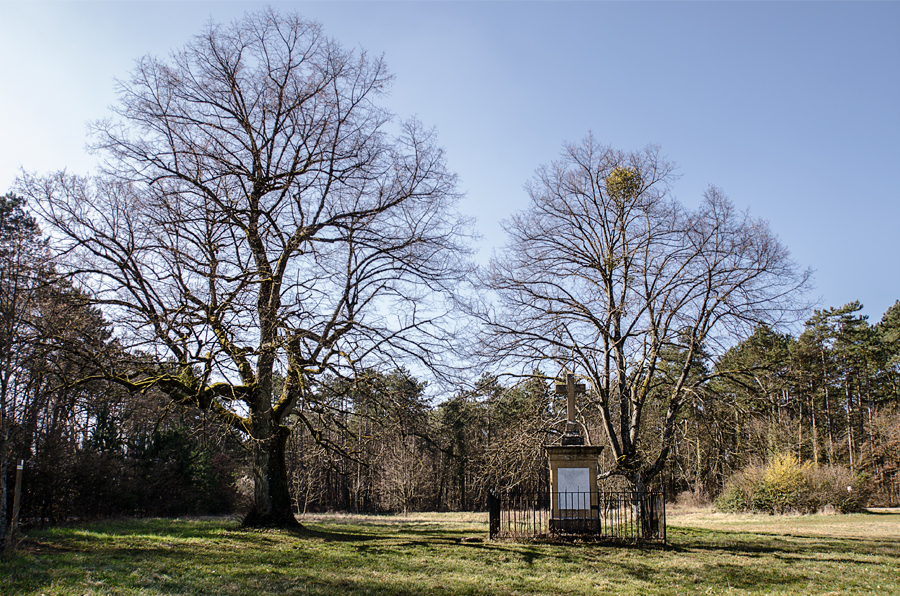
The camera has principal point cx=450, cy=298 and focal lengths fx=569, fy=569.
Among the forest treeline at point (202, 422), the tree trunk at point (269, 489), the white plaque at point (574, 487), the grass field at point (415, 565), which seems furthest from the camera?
the tree trunk at point (269, 489)

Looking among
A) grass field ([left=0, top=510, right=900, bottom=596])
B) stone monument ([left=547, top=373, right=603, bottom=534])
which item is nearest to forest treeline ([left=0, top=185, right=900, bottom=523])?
stone monument ([left=547, top=373, right=603, bottom=534])

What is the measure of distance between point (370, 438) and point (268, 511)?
10.8 feet

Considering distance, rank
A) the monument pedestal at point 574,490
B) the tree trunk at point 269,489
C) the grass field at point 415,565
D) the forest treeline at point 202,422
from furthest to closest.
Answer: the tree trunk at point 269,489
the monument pedestal at point 574,490
the forest treeline at point 202,422
the grass field at point 415,565

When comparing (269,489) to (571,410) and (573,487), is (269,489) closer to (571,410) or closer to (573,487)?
(573,487)

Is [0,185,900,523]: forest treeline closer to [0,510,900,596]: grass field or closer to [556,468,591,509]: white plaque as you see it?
[556,468,591,509]: white plaque

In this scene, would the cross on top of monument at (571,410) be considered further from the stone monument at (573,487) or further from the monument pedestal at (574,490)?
the monument pedestal at (574,490)

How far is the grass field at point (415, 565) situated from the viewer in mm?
7562

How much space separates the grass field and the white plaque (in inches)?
66.5

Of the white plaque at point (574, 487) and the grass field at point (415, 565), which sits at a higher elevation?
the white plaque at point (574, 487)

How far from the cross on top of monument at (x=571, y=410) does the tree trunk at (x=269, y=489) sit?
7.32 metres

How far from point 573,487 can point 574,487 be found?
2 centimetres

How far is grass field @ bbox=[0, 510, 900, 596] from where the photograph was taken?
7.56 metres

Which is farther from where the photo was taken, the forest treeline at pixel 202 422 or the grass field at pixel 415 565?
the forest treeline at pixel 202 422

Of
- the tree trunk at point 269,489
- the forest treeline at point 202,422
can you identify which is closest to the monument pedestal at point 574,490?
the forest treeline at point 202,422
